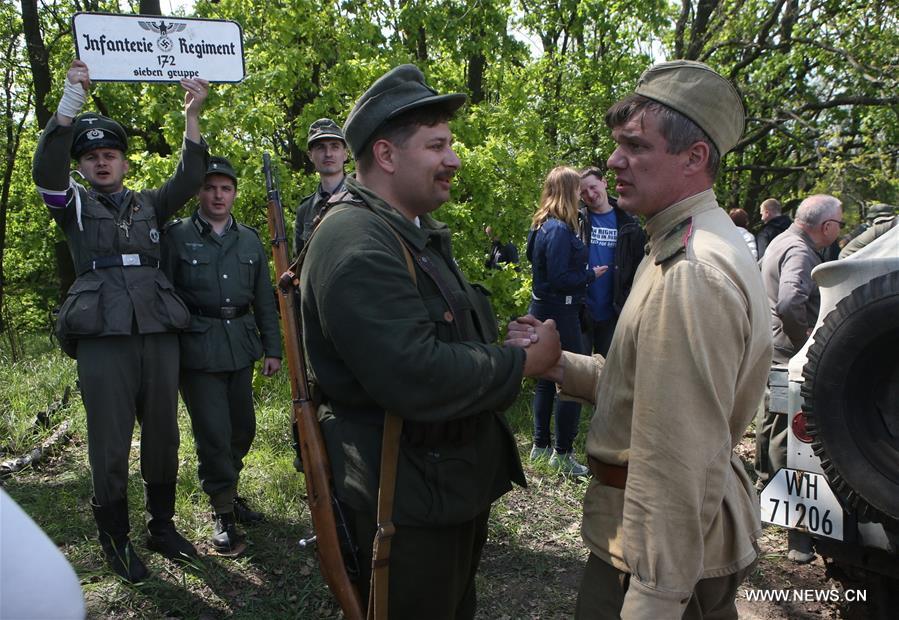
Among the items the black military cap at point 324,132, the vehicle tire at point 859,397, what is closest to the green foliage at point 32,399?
the black military cap at point 324,132

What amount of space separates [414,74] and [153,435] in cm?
251

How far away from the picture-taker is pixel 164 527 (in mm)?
3699

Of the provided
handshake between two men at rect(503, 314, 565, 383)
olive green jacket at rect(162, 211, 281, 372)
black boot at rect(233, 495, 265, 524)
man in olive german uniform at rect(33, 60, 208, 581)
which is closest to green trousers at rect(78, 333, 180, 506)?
man in olive german uniform at rect(33, 60, 208, 581)

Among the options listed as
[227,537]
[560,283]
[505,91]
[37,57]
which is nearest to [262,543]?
[227,537]

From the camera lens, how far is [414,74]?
6.77 ft

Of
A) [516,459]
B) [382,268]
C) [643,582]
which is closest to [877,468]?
[516,459]

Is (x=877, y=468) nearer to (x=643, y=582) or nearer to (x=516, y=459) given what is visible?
(x=516, y=459)

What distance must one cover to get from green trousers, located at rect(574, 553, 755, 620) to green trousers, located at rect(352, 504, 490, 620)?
1.24 ft

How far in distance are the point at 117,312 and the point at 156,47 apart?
1280mm

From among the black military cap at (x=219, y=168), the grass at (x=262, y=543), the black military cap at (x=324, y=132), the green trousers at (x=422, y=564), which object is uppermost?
the black military cap at (x=324, y=132)

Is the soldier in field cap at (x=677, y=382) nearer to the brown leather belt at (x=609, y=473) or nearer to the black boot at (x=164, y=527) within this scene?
the brown leather belt at (x=609, y=473)

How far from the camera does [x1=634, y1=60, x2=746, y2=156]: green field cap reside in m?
1.66

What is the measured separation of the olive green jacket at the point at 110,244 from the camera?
126 inches

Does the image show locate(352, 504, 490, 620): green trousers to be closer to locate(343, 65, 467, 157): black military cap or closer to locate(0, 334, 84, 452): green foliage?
locate(343, 65, 467, 157): black military cap
